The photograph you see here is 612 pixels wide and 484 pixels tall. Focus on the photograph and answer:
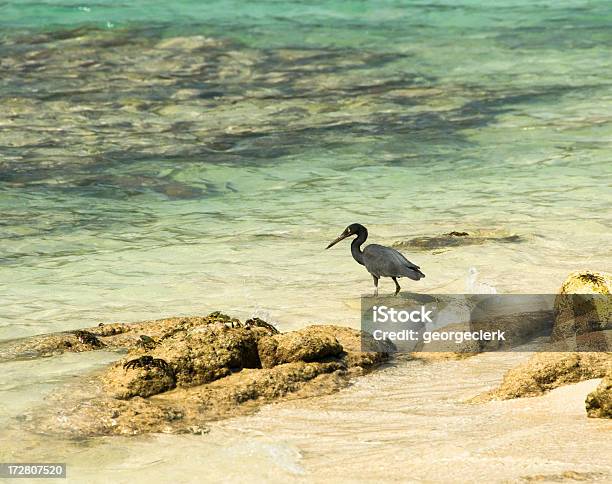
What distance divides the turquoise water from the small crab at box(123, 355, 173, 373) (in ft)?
6.27

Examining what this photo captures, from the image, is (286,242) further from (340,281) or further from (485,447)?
(485,447)

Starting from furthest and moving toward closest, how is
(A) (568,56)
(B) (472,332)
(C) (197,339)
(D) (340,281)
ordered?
(A) (568,56)
(D) (340,281)
(B) (472,332)
(C) (197,339)

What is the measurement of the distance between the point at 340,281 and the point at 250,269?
39.0 inches

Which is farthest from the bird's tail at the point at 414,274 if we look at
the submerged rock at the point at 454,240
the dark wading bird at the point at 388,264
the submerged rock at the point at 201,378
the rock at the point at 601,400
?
the rock at the point at 601,400

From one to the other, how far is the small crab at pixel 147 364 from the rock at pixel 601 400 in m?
2.34

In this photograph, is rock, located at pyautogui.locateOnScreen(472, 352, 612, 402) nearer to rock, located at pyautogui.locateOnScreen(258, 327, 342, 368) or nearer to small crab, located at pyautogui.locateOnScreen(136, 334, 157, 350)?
rock, located at pyautogui.locateOnScreen(258, 327, 342, 368)

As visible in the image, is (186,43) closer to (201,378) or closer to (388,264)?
(388,264)

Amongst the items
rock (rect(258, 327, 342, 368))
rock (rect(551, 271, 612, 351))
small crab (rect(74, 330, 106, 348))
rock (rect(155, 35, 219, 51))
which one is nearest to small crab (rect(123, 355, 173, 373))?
rock (rect(258, 327, 342, 368))

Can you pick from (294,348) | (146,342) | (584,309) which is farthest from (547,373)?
(146,342)

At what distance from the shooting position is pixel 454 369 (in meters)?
7.13

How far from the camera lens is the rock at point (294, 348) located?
697 centimetres

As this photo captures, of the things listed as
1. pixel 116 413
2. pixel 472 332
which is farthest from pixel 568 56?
pixel 116 413

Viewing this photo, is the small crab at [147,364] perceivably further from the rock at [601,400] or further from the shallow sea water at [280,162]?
the rock at [601,400]

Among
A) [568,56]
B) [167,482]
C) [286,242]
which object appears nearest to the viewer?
[167,482]
